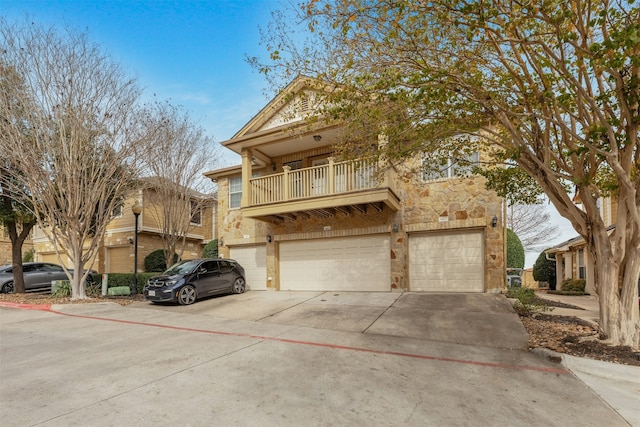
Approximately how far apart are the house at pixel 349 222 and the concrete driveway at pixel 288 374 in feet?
10.1

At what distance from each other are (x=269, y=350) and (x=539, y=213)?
31.0 meters

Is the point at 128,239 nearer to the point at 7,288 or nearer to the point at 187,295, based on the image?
the point at 7,288

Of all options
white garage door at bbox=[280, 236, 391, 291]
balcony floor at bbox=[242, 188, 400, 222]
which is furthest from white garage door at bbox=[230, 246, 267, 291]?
balcony floor at bbox=[242, 188, 400, 222]

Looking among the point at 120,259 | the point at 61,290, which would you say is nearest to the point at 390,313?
the point at 61,290

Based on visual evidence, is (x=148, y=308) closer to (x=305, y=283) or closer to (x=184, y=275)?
(x=184, y=275)

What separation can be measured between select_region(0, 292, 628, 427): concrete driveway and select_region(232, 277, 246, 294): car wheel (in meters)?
4.38

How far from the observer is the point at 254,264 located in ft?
48.0

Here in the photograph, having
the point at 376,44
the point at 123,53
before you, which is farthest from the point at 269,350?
the point at 123,53

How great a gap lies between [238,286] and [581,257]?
15.9 metres

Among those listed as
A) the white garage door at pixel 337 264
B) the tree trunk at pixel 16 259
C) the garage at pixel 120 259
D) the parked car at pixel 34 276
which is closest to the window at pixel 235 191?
the white garage door at pixel 337 264

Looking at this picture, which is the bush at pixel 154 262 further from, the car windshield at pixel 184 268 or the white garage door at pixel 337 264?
the white garage door at pixel 337 264

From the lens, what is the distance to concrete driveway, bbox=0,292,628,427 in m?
→ 3.37

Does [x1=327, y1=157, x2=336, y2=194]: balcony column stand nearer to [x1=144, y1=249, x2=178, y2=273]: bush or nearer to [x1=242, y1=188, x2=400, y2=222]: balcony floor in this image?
[x1=242, y1=188, x2=400, y2=222]: balcony floor

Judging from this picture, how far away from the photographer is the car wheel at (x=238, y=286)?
501 inches
